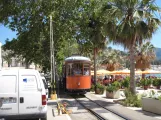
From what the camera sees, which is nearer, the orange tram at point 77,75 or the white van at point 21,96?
the white van at point 21,96

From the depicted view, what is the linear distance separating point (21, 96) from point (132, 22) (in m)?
12.0

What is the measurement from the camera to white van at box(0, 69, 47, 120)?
10.9m

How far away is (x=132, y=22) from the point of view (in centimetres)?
2123

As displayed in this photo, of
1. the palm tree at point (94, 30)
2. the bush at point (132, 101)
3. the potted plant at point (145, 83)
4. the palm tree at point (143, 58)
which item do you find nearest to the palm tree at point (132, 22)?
the bush at point (132, 101)

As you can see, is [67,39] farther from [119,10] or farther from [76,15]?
[119,10]

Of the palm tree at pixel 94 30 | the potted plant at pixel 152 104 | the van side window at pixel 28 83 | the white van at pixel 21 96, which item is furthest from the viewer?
the palm tree at pixel 94 30

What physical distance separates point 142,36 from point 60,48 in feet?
70.5

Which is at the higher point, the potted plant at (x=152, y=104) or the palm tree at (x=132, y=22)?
the palm tree at (x=132, y=22)

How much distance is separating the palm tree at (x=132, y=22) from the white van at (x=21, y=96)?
1096 cm

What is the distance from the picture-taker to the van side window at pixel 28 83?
11.1m

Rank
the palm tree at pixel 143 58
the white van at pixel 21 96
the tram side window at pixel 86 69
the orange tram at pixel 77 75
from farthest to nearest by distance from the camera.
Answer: the palm tree at pixel 143 58
the tram side window at pixel 86 69
the orange tram at pixel 77 75
the white van at pixel 21 96

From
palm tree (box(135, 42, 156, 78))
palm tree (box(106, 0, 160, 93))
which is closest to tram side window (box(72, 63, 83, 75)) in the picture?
palm tree (box(106, 0, 160, 93))

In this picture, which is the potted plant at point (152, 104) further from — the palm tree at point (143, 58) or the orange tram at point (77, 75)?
the palm tree at point (143, 58)

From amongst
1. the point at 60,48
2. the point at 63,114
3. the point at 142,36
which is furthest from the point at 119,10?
the point at 60,48
